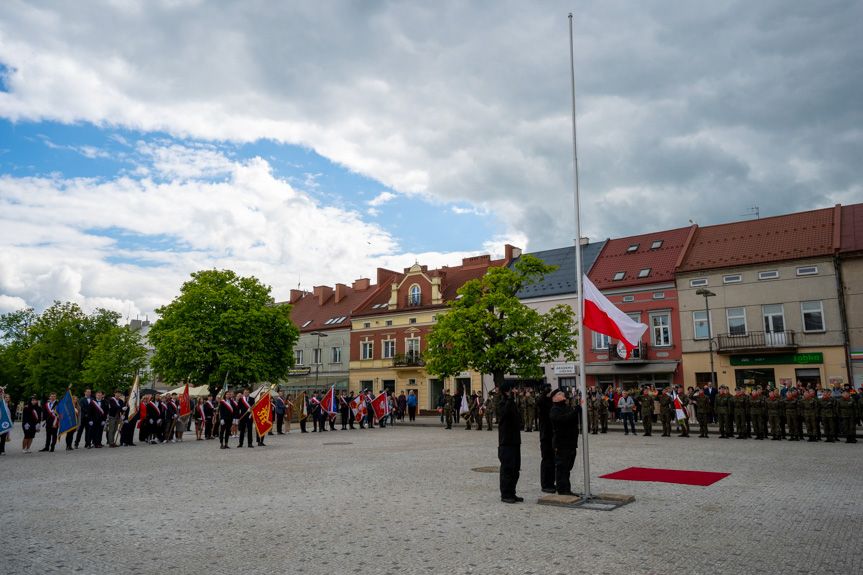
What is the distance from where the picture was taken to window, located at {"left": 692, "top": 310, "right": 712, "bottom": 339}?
35688mm

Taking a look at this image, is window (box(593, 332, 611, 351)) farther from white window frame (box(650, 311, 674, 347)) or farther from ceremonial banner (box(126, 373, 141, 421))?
ceremonial banner (box(126, 373, 141, 421))

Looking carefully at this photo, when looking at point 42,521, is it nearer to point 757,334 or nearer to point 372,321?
point 757,334

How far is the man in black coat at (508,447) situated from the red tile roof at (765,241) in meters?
30.3

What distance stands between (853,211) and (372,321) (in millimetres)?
35397

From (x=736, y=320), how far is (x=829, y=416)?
16754 mm

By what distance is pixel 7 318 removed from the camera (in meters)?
68.0

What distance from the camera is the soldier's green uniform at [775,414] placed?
19.9m

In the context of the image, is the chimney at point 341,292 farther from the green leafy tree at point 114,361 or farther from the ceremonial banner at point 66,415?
the ceremonial banner at point 66,415

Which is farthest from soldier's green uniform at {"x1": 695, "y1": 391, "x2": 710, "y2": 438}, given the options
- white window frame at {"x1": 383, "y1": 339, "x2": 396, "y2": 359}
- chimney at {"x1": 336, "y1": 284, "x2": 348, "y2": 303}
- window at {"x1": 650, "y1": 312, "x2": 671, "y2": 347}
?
chimney at {"x1": 336, "y1": 284, "x2": 348, "y2": 303}

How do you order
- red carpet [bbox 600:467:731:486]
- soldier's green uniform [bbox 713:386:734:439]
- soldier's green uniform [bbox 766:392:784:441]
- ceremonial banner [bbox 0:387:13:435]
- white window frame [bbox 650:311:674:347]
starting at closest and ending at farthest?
red carpet [bbox 600:467:731:486] → ceremonial banner [bbox 0:387:13:435] → soldier's green uniform [bbox 766:392:784:441] → soldier's green uniform [bbox 713:386:734:439] → white window frame [bbox 650:311:674:347]

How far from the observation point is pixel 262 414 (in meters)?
20.3

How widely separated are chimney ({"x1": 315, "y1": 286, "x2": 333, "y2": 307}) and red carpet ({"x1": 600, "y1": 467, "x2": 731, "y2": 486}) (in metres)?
52.3

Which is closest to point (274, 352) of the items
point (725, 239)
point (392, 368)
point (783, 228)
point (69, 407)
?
point (392, 368)

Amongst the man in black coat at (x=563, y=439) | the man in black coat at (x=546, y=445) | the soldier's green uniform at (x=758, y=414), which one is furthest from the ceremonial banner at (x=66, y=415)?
the soldier's green uniform at (x=758, y=414)
